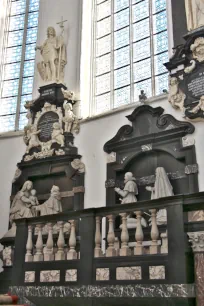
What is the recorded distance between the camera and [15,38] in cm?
1307

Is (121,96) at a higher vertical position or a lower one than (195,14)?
lower

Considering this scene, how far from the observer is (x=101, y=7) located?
1179 cm

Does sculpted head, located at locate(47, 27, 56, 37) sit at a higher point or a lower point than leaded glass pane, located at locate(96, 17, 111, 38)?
lower

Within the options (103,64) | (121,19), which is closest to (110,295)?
(103,64)

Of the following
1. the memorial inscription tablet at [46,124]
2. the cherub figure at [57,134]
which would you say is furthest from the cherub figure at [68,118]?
the memorial inscription tablet at [46,124]

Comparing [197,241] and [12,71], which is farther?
[12,71]

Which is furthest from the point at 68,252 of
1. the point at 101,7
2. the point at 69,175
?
the point at 101,7

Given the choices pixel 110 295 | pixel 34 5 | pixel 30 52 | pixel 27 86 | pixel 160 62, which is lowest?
pixel 110 295

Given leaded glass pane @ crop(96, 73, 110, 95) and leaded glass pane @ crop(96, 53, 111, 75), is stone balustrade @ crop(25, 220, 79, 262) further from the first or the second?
leaded glass pane @ crop(96, 53, 111, 75)

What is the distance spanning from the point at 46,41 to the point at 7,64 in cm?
→ 204

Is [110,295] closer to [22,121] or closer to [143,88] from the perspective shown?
[143,88]

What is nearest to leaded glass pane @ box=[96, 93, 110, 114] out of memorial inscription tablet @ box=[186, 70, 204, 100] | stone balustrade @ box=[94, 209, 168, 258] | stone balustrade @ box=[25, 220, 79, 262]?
memorial inscription tablet @ box=[186, 70, 204, 100]

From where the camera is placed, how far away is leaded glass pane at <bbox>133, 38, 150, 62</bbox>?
1037 cm

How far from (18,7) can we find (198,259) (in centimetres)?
1089
